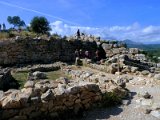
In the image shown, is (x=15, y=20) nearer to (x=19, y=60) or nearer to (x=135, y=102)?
(x=19, y=60)

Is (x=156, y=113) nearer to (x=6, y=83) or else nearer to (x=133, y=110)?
(x=133, y=110)

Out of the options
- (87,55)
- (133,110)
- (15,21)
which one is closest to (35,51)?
(87,55)

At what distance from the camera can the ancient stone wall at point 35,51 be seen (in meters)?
25.2

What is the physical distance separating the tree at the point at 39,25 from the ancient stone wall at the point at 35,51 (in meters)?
16.7

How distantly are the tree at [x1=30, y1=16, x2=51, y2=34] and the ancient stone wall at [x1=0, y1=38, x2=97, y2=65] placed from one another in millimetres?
16707

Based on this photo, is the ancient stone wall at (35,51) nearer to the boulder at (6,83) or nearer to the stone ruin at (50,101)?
the boulder at (6,83)

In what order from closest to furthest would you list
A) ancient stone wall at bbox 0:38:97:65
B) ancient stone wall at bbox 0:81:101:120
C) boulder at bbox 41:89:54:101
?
ancient stone wall at bbox 0:81:101:120 < boulder at bbox 41:89:54:101 < ancient stone wall at bbox 0:38:97:65

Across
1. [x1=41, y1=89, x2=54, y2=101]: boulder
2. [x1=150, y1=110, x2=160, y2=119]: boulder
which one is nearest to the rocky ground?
[x1=150, y1=110, x2=160, y2=119]: boulder

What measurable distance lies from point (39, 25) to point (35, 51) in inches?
773

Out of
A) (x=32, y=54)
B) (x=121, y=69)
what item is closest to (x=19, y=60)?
(x=32, y=54)

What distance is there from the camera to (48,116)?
980 centimetres

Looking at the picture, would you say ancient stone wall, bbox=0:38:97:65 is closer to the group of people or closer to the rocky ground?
the group of people

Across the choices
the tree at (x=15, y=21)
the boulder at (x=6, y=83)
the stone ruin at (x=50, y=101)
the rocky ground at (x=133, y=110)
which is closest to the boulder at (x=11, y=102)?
the stone ruin at (x=50, y=101)

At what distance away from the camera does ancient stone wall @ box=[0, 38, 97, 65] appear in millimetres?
25203
